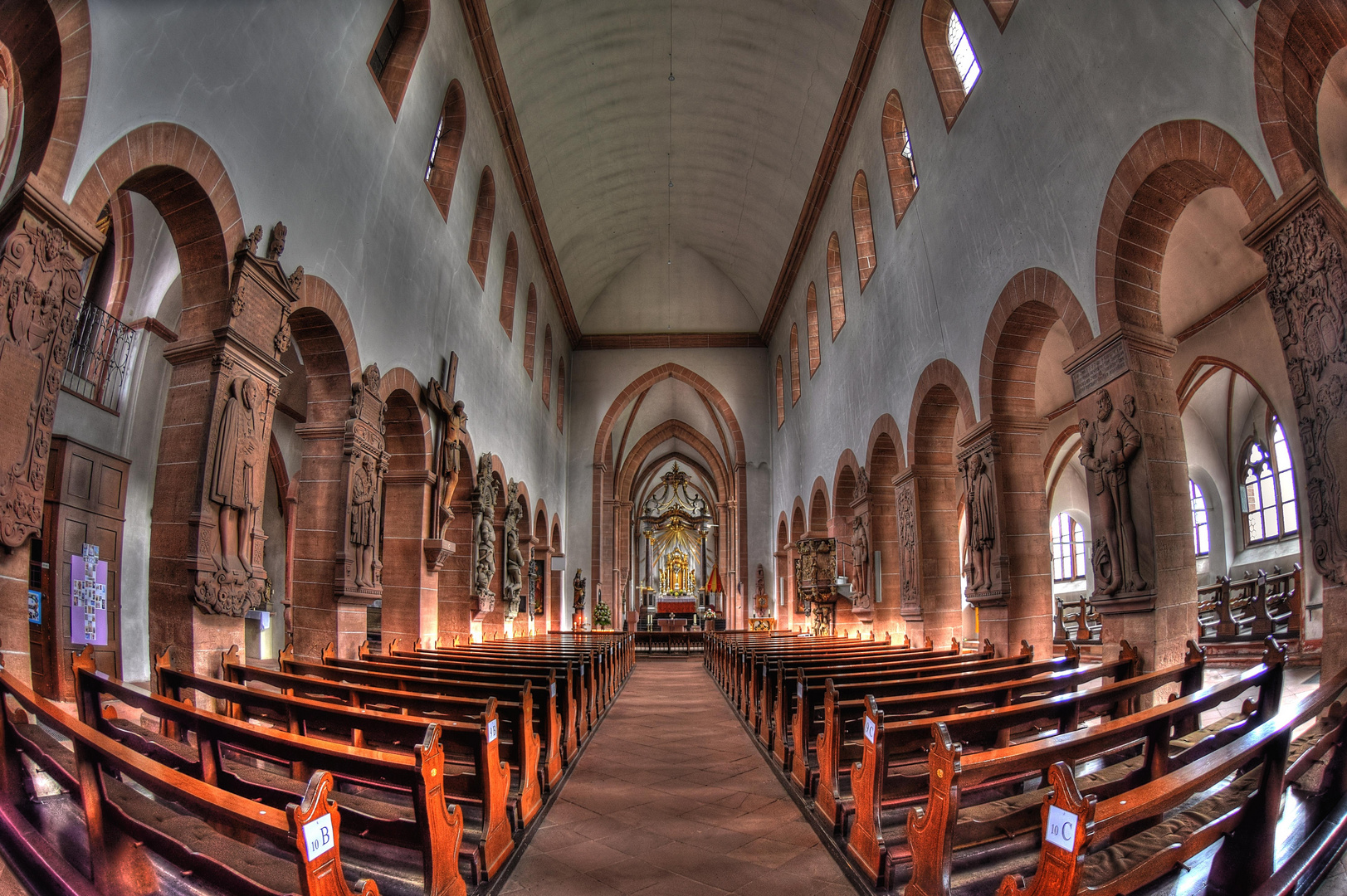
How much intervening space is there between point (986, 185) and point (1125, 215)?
255cm

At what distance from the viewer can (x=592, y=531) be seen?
22250mm

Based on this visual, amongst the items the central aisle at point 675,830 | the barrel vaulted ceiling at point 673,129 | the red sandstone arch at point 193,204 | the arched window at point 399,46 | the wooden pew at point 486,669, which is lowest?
the central aisle at point 675,830

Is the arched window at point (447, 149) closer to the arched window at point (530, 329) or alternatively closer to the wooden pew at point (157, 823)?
the arched window at point (530, 329)

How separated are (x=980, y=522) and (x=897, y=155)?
6.11m

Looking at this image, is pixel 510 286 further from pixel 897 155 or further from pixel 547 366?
pixel 897 155

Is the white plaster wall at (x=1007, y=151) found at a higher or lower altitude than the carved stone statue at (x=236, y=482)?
higher

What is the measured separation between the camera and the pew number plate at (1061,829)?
1.80 meters

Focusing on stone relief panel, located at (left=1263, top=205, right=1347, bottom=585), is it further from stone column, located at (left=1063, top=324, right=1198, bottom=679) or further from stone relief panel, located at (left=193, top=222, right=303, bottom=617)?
stone relief panel, located at (left=193, top=222, right=303, bottom=617)

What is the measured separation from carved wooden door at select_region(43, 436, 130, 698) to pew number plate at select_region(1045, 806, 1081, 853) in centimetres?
888

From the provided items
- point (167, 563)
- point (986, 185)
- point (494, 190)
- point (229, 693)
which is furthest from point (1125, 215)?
point (494, 190)

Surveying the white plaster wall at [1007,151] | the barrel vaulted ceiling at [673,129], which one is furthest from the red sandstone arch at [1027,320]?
the barrel vaulted ceiling at [673,129]

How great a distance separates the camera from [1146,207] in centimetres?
567

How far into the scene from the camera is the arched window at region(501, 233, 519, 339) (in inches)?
583

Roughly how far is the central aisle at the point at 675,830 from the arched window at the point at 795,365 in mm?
13348
